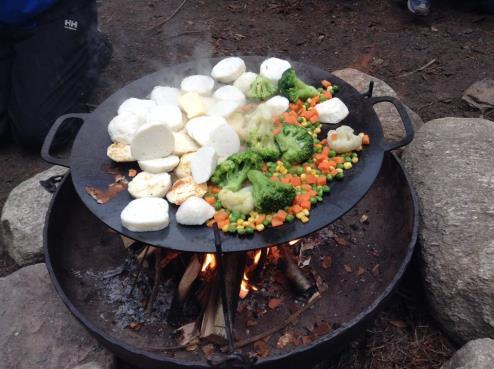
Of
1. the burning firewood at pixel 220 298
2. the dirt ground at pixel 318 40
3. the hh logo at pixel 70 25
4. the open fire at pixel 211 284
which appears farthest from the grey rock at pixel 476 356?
the hh logo at pixel 70 25

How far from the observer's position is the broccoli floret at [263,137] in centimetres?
306

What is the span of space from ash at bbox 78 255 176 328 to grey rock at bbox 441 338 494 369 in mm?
2020

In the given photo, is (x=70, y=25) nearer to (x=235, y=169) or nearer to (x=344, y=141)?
(x=235, y=169)

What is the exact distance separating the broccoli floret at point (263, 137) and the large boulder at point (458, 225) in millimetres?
1406

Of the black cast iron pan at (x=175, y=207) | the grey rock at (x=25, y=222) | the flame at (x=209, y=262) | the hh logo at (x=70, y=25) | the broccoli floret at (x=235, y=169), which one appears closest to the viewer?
the black cast iron pan at (x=175, y=207)

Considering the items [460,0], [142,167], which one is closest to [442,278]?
[142,167]

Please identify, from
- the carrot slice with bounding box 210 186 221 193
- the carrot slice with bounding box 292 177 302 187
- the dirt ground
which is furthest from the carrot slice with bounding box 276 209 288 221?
the dirt ground

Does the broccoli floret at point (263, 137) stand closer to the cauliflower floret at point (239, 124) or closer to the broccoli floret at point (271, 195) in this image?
the cauliflower floret at point (239, 124)

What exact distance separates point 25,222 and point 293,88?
2738mm

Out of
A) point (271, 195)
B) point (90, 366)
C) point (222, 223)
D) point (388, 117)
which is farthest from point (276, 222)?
point (388, 117)

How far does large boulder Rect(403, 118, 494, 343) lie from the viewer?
3.32 meters

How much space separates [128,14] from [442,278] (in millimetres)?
6165

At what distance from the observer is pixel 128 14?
298 inches

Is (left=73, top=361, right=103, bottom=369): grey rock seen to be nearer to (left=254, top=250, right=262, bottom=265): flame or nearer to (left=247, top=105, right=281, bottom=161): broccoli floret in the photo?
(left=254, top=250, right=262, bottom=265): flame
